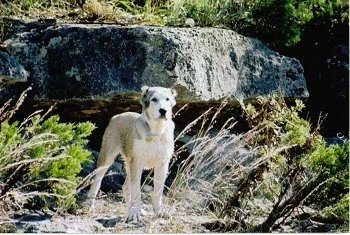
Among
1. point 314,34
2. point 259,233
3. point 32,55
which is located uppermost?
point 314,34

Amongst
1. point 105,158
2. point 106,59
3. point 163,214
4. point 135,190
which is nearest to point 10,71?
point 106,59

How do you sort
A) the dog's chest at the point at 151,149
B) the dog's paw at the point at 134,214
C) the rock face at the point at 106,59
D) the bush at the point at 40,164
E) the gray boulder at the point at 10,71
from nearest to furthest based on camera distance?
1. the bush at the point at 40,164
2. the dog's paw at the point at 134,214
3. the dog's chest at the point at 151,149
4. the gray boulder at the point at 10,71
5. the rock face at the point at 106,59

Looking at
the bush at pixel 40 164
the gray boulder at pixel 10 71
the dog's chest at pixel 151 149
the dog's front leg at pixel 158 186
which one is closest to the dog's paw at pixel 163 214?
the dog's front leg at pixel 158 186

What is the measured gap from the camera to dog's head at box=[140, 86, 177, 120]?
19.9 ft

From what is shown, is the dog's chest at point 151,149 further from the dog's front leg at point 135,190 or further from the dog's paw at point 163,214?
the dog's paw at point 163,214

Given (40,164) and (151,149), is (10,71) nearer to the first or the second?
(40,164)

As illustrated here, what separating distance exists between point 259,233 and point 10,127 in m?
1.96

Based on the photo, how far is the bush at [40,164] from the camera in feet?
19.0

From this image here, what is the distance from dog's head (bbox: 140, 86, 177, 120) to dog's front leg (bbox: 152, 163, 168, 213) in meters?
0.41

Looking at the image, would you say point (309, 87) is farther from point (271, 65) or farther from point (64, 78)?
point (64, 78)

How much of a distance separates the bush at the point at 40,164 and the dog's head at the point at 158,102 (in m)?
0.57

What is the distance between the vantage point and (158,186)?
625 centimetres

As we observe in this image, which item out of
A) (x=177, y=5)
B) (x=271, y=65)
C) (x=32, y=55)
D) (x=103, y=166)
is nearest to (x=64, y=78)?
(x=32, y=55)

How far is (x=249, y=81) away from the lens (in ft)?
25.0
